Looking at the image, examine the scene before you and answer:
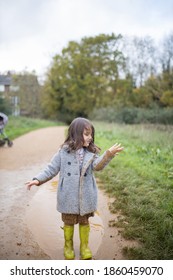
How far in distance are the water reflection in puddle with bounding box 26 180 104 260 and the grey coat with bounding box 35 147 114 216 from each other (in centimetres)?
47

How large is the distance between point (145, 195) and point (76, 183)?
177 centimetres

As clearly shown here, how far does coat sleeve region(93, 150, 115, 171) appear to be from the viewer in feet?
7.97

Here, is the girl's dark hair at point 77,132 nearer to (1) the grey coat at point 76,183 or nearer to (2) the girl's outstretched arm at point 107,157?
(1) the grey coat at point 76,183

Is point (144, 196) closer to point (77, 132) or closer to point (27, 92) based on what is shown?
point (77, 132)

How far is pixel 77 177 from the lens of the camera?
254 cm

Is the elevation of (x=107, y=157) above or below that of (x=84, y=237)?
above

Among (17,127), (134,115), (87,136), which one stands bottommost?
(17,127)

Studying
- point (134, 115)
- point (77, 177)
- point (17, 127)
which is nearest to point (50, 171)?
point (77, 177)

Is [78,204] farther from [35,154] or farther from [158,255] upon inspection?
[35,154]

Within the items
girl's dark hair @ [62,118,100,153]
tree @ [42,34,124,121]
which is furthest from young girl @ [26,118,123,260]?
tree @ [42,34,124,121]

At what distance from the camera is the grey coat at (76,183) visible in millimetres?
2529

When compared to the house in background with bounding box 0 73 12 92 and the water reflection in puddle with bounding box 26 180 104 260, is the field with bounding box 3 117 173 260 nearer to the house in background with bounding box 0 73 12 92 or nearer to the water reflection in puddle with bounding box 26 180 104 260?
the water reflection in puddle with bounding box 26 180 104 260
